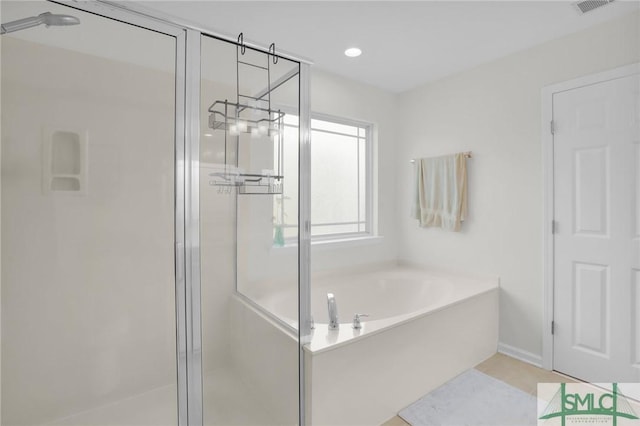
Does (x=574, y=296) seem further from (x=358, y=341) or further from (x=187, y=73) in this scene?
(x=187, y=73)

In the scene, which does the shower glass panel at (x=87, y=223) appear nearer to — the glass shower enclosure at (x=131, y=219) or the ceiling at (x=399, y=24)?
the glass shower enclosure at (x=131, y=219)

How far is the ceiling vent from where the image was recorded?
1.93m

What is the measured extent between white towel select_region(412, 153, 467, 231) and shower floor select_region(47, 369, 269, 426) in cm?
227

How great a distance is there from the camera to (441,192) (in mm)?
3072

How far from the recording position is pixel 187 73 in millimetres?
1403

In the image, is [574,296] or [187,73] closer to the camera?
[187,73]

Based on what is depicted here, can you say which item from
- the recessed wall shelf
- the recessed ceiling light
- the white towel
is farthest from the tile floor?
the recessed wall shelf

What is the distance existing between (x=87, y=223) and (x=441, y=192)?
2.71 metres

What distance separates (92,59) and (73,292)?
1.00m

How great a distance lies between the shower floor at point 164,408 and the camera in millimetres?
1457

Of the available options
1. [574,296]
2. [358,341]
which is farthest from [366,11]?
[574,296]

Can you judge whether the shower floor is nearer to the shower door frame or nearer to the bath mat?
the shower door frame

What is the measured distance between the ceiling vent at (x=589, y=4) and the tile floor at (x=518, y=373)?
2.42m

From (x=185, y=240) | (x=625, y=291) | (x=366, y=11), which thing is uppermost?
(x=366, y=11)
